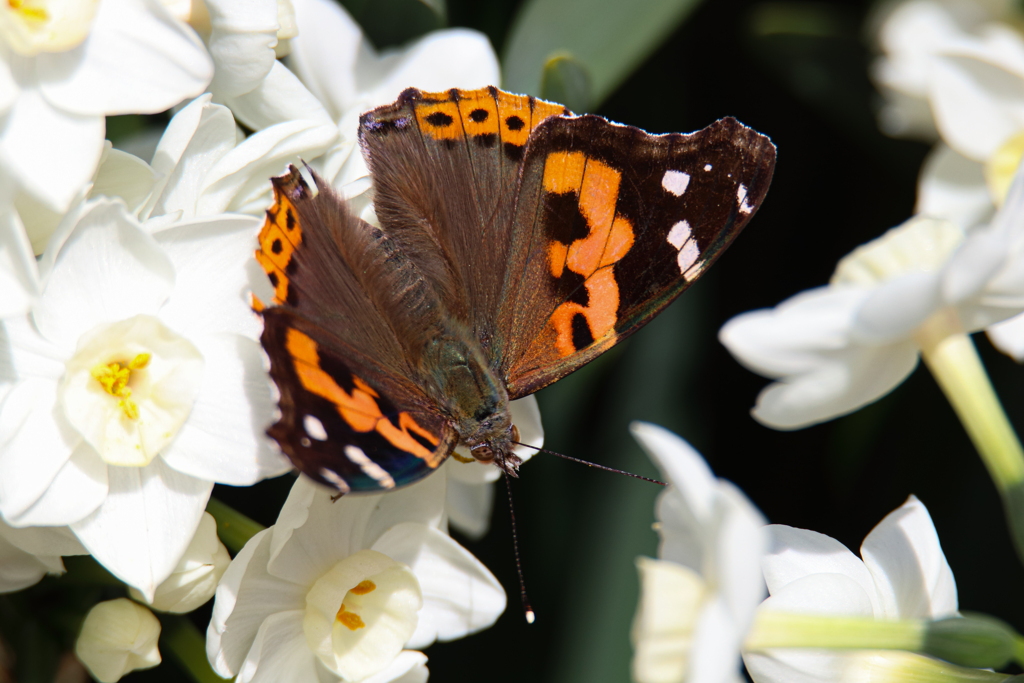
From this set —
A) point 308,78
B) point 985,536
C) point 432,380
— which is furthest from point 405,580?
point 985,536

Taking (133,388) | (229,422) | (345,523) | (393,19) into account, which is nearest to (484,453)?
(345,523)

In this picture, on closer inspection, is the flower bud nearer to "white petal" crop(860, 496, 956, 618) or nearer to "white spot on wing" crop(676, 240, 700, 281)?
"white petal" crop(860, 496, 956, 618)

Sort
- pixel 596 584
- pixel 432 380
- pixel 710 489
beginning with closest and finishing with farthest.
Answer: pixel 710 489
pixel 432 380
pixel 596 584

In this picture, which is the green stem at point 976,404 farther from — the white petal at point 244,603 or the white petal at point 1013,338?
the white petal at point 244,603

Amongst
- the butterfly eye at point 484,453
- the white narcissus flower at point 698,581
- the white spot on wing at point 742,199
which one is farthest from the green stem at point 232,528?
the white spot on wing at point 742,199

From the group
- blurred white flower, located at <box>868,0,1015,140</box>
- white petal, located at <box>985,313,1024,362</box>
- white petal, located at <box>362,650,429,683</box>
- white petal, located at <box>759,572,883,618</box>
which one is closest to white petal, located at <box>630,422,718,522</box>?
white petal, located at <box>759,572,883,618</box>

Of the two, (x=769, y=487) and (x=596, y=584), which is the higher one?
(x=769, y=487)

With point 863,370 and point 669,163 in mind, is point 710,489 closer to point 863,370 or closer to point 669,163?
point 863,370
